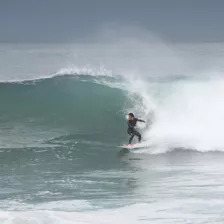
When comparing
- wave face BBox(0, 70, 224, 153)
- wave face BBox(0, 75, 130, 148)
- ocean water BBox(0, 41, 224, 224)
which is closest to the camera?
ocean water BBox(0, 41, 224, 224)

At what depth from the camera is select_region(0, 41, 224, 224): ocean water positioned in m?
7.93

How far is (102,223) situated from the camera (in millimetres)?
7215

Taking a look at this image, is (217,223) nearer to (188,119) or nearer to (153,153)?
(153,153)

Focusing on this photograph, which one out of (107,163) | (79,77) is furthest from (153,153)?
(79,77)

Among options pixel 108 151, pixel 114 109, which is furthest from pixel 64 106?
pixel 108 151

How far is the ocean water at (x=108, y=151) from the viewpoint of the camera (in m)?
7.93

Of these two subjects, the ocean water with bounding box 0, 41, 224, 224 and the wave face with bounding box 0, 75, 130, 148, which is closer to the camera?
the ocean water with bounding box 0, 41, 224, 224

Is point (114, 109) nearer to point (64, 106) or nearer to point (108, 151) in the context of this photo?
point (64, 106)

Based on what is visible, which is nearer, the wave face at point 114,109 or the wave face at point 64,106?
the wave face at point 114,109

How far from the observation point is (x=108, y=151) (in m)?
12.6

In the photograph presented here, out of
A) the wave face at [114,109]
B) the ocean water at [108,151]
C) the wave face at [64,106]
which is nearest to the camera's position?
the ocean water at [108,151]

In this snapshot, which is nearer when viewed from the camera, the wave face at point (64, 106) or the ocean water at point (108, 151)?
the ocean water at point (108, 151)

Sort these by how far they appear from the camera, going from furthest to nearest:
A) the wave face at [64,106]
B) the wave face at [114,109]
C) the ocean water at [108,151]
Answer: the wave face at [64,106]
the wave face at [114,109]
the ocean water at [108,151]

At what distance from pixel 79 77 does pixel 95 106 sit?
372 cm
